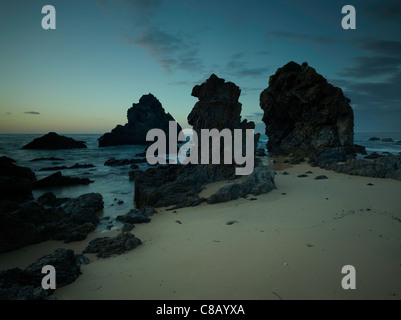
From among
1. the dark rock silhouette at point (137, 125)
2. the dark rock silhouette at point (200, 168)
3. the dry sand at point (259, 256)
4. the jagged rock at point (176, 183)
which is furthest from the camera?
the dark rock silhouette at point (137, 125)

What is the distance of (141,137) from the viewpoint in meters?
66.6

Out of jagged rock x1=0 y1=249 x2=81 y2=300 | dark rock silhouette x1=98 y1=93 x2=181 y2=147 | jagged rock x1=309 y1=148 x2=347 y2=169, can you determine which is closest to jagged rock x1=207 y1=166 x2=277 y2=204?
jagged rock x1=0 y1=249 x2=81 y2=300

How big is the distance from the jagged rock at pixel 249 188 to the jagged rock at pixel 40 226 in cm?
466

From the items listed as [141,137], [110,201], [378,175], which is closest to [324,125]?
[378,175]

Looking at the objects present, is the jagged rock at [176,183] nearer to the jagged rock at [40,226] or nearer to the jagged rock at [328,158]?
the jagged rock at [40,226]

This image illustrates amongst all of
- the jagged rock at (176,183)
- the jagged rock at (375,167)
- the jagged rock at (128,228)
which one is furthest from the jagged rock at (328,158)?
the jagged rock at (128,228)

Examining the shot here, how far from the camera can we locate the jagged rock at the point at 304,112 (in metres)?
21.5

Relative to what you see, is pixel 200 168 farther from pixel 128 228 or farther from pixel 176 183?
pixel 128 228

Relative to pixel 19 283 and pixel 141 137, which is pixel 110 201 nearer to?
pixel 19 283

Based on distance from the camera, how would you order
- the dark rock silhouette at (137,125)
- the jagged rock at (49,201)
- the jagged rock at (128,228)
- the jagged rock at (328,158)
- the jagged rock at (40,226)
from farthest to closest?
the dark rock silhouette at (137,125) < the jagged rock at (328,158) < the jagged rock at (49,201) < the jagged rock at (128,228) < the jagged rock at (40,226)

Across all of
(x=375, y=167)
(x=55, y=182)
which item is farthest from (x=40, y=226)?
(x=375, y=167)

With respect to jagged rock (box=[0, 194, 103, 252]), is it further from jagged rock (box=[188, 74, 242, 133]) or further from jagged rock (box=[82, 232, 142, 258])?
jagged rock (box=[188, 74, 242, 133])

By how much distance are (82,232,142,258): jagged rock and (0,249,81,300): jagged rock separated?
1038mm
